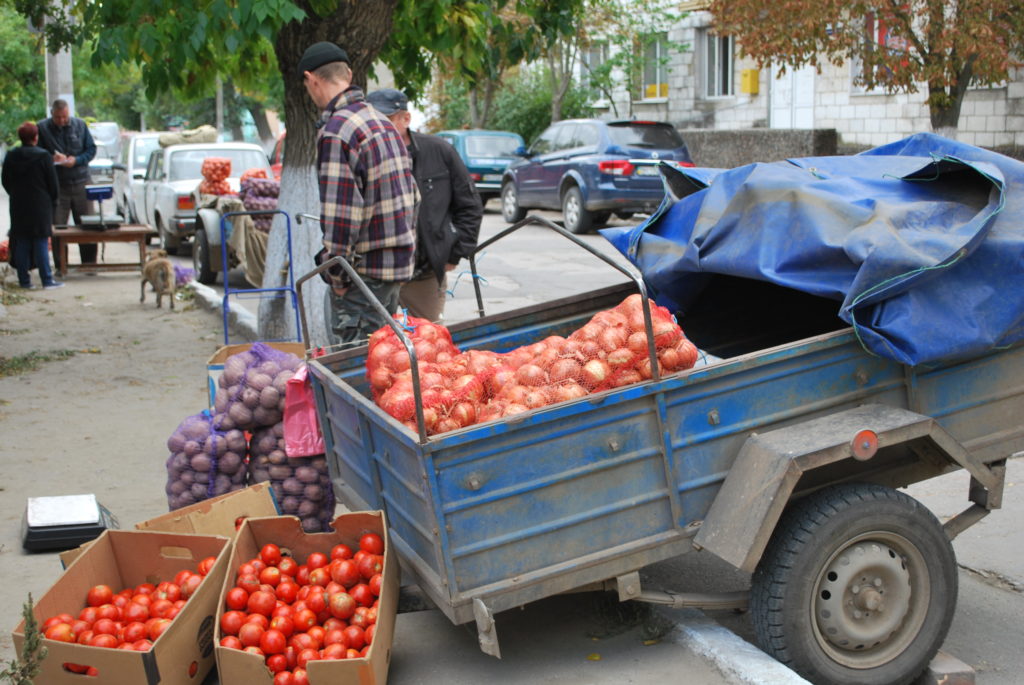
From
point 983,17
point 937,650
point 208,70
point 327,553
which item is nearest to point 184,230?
point 208,70

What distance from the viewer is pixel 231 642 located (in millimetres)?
3697

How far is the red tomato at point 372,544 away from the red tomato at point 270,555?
397 millimetres

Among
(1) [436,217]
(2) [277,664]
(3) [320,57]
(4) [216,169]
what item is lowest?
(2) [277,664]

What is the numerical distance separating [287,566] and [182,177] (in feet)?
45.9

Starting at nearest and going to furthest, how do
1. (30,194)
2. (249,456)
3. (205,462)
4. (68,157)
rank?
(205,462)
(249,456)
(30,194)
(68,157)

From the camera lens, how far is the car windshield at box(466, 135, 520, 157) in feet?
79.1

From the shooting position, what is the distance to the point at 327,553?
428 centimetres

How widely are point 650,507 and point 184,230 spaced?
46.6 ft

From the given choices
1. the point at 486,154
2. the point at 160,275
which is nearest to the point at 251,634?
the point at 160,275

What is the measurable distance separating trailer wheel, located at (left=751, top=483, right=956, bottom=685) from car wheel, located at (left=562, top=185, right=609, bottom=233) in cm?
1508

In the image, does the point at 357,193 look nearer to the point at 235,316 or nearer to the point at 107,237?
the point at 235,316

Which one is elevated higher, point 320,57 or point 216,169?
point 320,57

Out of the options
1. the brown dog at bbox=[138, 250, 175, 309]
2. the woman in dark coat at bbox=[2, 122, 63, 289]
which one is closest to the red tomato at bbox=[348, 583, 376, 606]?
the brown dog at bbox=[138, 250, 175, 309]

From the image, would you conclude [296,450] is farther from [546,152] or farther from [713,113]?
[713,113]
